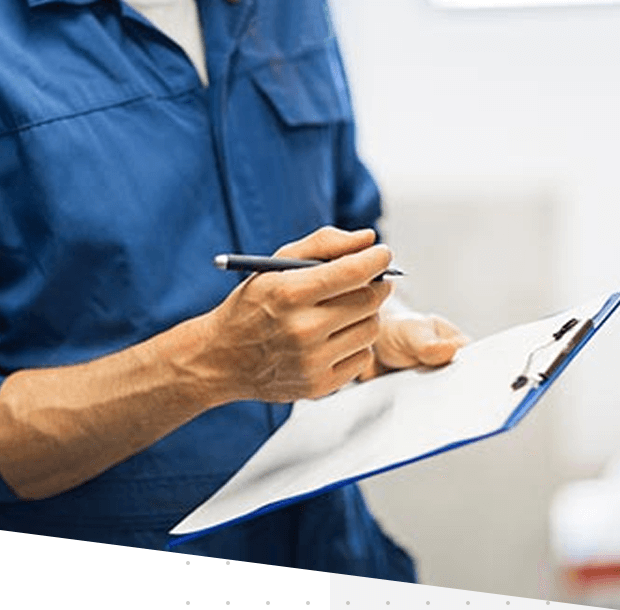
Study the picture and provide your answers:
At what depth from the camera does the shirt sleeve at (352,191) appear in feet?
3.37

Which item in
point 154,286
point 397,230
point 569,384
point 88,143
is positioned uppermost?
point 88,143

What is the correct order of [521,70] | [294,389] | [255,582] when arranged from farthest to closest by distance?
[521,70] < [294,389] < [255,582]

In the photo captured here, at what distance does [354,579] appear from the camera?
0.67 metres

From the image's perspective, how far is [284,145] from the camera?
0.94m

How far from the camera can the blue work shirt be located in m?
0.81

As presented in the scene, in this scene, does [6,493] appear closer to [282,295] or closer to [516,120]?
[282,295]

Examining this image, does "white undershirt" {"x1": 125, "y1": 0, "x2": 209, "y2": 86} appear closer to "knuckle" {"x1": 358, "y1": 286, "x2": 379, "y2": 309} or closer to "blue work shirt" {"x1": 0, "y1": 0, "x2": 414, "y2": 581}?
"blue work shirt" {"x1": 0, "y1": 0, "x2": 414, "y2": 581}

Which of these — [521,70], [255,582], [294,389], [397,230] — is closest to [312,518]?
[294,389]

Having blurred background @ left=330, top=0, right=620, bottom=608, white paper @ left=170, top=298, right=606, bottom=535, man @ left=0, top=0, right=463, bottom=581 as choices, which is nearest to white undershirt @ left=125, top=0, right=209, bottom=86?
man @ left=0, top=0, right=463, bottom=581

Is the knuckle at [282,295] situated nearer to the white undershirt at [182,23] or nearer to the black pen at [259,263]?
the black pen at [259,263]

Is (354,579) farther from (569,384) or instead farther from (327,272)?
(569,384)

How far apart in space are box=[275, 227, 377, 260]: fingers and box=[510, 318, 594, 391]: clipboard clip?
129 millimetres

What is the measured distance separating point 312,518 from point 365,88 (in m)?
0.55

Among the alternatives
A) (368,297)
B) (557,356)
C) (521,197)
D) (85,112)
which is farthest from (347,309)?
(521,197)
